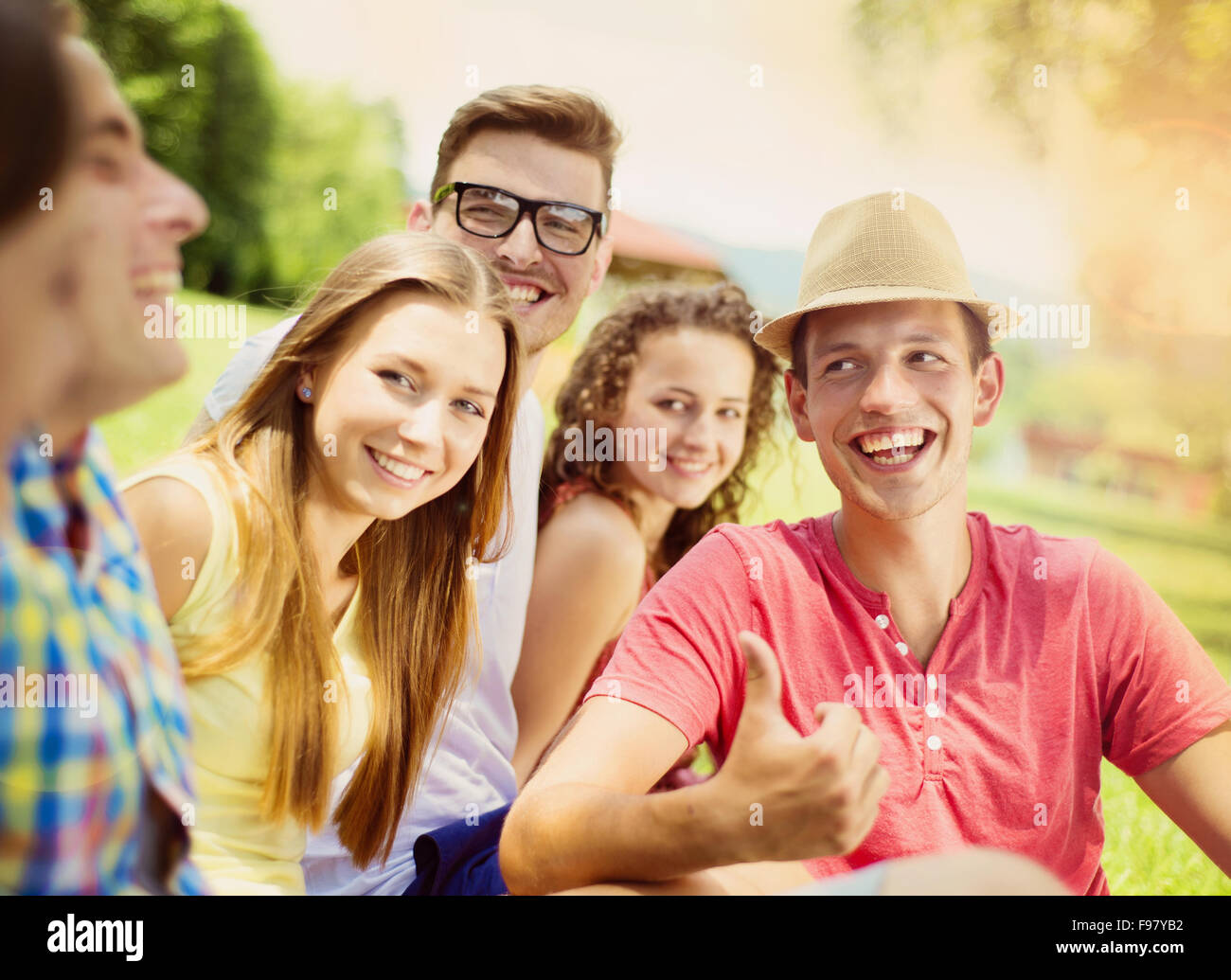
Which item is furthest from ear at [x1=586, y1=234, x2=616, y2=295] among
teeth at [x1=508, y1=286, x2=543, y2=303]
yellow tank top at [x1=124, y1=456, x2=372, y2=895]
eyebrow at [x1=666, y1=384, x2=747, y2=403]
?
yellow tank top at [x1=124, y1=456, x2=372, y2=895]

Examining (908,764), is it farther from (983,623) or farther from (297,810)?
(297,810)

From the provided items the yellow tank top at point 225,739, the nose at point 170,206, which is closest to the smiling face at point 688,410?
the yellow tank top at point 225,739

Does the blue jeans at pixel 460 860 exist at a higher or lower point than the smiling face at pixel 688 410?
lower

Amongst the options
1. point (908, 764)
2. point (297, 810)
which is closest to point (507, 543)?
point (297, 810)

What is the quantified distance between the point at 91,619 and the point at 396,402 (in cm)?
77

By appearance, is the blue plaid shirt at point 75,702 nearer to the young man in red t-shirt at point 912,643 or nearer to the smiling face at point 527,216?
the young man in red t-shirt at point 912,643

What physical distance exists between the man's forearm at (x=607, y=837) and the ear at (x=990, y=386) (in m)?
1.03

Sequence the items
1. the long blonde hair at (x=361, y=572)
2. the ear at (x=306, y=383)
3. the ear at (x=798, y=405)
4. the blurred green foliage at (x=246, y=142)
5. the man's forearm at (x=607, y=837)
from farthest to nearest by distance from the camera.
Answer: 1. the blurred green foliage at (x=246, y=142)
2. the ear at (x=798, y=405)
3. the ear at (x=306, y=383)
4. the long blonde hair at (x=361, y=572)
5. the man's forearm at (x=607, y=837)

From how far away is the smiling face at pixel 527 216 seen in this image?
7.80 feet

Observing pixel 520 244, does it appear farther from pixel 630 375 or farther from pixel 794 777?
pixel 794 777

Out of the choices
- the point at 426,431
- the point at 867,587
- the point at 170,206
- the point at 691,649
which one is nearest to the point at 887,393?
the point at 867,587

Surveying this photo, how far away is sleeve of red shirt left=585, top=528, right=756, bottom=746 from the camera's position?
1.77 meters

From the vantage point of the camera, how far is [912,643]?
1.98m

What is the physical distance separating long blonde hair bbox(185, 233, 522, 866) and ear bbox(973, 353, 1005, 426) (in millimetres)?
956
